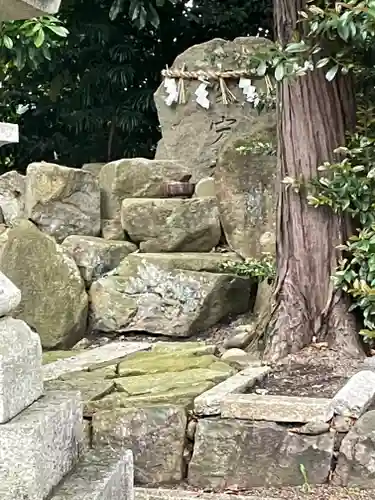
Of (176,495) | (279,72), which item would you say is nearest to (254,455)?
(176,495)

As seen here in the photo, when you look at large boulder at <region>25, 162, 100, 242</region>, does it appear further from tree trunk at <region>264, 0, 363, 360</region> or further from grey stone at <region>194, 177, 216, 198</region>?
tree trunk at <region>264, 0, 363, 360</region>

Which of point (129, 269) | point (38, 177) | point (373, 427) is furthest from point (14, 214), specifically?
point (373, 427)

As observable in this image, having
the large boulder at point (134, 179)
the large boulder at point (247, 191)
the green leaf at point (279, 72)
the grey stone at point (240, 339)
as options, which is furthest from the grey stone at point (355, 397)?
the large boulder at point (134, 179)

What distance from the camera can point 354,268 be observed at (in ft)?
12.0

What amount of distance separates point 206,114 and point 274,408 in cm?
325

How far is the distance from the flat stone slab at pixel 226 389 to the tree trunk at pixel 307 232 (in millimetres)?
269

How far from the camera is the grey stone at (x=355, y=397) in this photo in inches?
111

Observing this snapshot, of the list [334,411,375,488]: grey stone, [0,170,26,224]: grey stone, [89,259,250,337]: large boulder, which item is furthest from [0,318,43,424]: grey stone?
[0,170,26,224]: grey stone

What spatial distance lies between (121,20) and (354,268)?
4686 mm

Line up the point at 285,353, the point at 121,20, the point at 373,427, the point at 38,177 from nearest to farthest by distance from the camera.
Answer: the point at 373,427 → the point at 285,353 → the point at 38,177 → the point at 121,20

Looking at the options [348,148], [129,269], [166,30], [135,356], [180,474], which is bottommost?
[180,474]

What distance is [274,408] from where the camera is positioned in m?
2.83

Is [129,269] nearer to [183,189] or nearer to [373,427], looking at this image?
[183,189]

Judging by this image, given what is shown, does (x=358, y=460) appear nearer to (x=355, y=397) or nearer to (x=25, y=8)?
(x=355, y=397)
